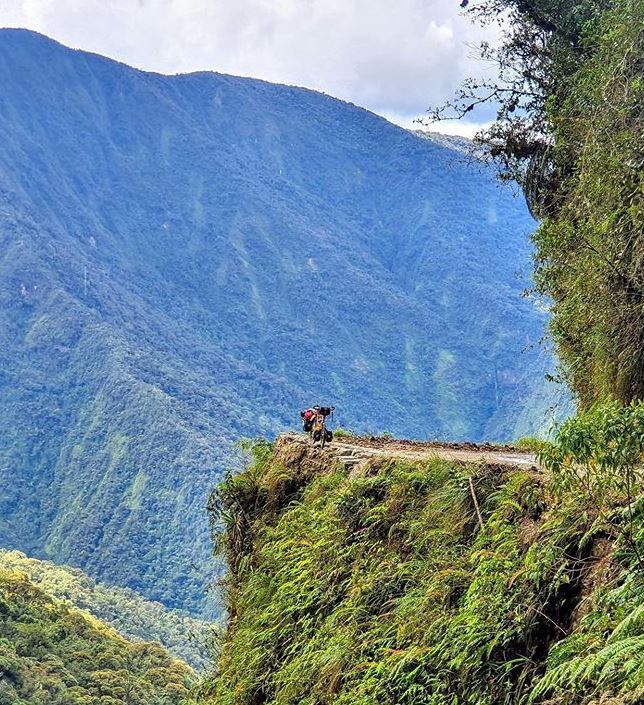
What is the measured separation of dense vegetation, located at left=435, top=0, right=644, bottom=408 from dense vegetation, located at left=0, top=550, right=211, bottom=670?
69.2 meters

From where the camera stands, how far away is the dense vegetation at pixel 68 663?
4322cm

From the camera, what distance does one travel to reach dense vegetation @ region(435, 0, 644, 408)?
8.35m

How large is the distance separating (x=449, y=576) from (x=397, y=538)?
1109 mm

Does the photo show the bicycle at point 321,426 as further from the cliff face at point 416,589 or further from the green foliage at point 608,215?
the green foliage at point 608,215

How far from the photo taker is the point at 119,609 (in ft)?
283

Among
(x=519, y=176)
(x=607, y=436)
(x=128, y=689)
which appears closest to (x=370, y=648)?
(x=607, y=436)

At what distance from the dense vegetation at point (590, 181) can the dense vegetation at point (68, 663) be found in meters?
33.7

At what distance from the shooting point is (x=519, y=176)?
578 inches

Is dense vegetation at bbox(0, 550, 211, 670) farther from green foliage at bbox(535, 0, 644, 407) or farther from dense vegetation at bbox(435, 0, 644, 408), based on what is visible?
green foliage at bbox(535, 0, 644, 407)

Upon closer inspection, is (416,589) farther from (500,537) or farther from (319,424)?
(319,424)

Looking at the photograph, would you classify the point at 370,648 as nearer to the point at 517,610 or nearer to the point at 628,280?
the point at 517,610

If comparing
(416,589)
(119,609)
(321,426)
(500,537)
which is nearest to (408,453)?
(321,426)

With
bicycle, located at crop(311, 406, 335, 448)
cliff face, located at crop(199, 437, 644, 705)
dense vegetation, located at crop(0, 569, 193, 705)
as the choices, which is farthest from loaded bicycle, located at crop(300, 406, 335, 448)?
dense vegetation, located at crop(0, 569, 193, 705)

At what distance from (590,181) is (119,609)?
279 feet
